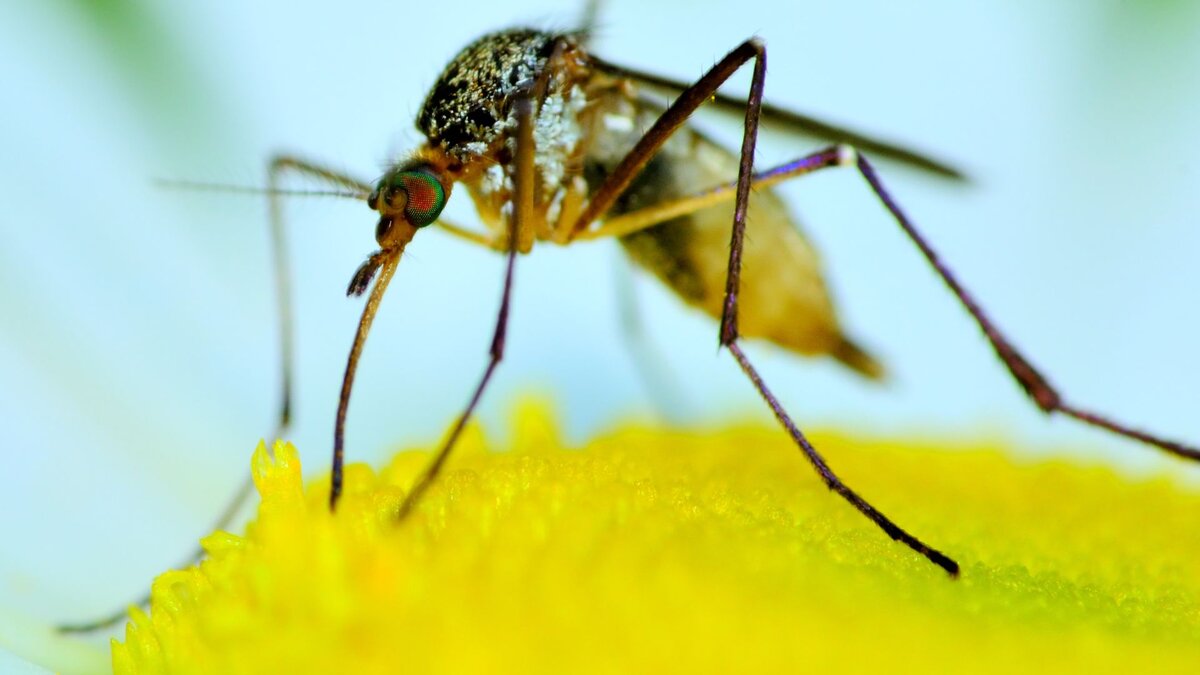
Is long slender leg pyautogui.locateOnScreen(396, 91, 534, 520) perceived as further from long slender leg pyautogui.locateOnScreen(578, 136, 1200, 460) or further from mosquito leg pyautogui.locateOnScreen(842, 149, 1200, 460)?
mosquito leg pyautogui.locateOnScreen(842, 149, 1200, 460)

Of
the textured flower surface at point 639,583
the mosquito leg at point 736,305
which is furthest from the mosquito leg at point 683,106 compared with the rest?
the textured flower surface at point 639,583

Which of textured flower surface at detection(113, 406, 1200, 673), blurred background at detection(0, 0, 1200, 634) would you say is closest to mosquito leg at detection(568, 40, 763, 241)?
blurred background at detection(0, 0, 1200, 634)

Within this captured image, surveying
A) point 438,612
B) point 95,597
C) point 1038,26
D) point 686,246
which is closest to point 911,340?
point 1038,26

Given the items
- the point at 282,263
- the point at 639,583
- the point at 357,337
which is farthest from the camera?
the point at 282,263

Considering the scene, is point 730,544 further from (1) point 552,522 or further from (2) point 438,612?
(2) point 438,612

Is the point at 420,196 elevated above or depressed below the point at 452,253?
below

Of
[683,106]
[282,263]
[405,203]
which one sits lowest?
[683,106]

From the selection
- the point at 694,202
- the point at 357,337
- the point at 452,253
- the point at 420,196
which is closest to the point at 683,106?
the point at 694,202

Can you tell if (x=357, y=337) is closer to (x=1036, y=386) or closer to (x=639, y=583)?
(x=639, y=583)

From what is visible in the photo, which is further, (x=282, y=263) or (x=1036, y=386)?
(x=282, y=263)
